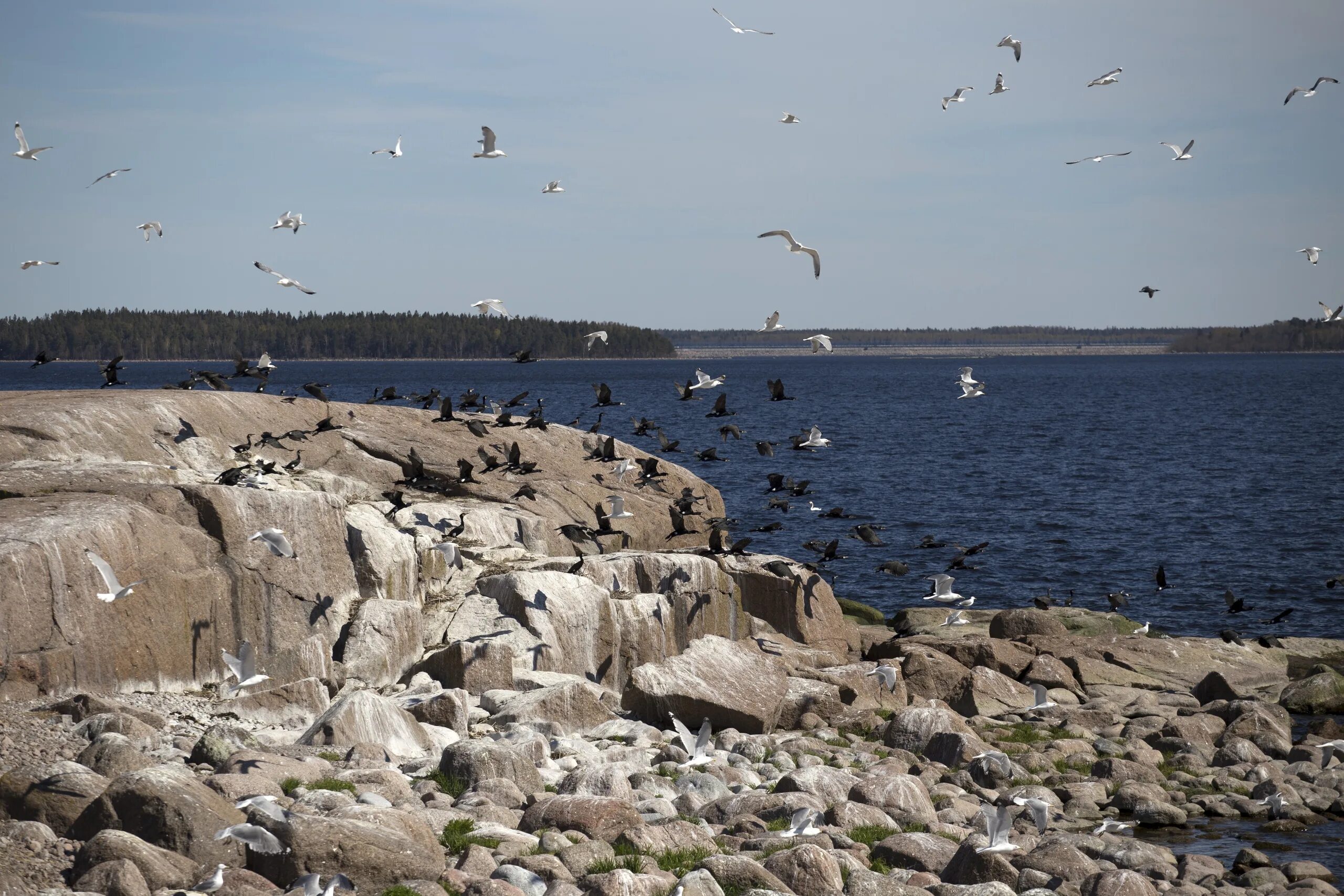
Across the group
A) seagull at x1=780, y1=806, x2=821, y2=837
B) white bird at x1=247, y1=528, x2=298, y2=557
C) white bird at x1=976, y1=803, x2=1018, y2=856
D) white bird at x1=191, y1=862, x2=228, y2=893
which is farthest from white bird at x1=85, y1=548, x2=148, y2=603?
white bird at x1=976, y1=803, x2=1018, y2=856

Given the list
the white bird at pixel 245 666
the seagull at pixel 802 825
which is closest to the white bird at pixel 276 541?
the white bird at pixel 245 666

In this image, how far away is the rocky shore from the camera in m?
11.0

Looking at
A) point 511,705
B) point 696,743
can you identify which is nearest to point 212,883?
point 696,743

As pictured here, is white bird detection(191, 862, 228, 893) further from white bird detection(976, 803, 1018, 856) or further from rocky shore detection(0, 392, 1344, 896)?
white bird detection(976, 803, 1018, 856)

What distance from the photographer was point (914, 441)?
252 feet

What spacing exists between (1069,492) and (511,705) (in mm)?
40948

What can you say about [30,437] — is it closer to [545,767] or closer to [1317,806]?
[545,767]

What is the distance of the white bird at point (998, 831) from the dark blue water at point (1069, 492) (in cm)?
1834

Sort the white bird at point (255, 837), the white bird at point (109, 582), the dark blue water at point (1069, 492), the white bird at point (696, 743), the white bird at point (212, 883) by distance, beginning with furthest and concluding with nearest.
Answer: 1. the dark blue water at point (1069, 492)
2. the white bird at point (696, 743)
3. the white bird at point (109, 582)
4. the white bird at point (255, 837)
5. the white bird at point (212, 883)

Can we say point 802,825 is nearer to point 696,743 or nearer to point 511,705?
point 696,743

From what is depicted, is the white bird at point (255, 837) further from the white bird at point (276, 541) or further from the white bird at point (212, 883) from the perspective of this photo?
the white bird at point (276, 541)

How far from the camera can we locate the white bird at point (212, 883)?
9.73 meters

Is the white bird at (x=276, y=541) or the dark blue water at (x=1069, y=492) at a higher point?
the white bird at (x=276, y=541)

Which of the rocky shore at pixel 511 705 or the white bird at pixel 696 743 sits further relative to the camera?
the white bird at pixel 696 743
